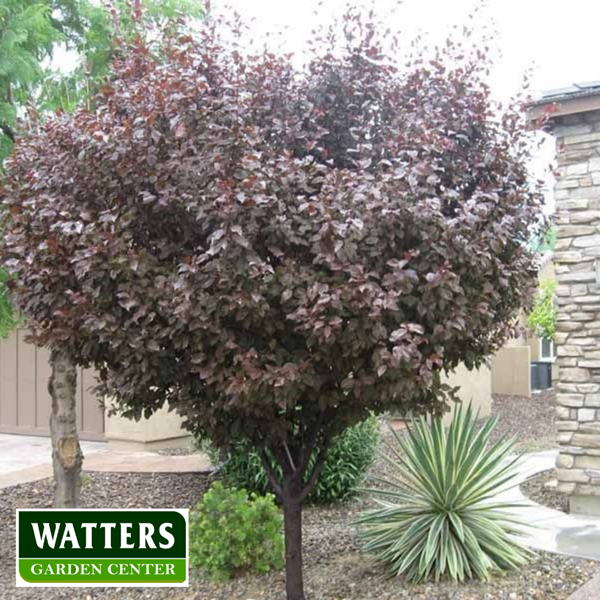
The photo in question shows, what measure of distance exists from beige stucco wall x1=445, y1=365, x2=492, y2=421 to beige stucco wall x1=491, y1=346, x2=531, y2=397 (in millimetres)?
2887

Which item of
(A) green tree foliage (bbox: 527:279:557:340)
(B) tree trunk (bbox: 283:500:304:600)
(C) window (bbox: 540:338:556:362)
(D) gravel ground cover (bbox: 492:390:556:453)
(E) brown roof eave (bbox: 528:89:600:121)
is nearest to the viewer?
(B) tree trunk (bbox: 283:500:304:600)

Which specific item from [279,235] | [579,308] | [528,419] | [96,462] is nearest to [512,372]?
[528,419]

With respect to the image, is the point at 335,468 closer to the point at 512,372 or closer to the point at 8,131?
the point at 8,131

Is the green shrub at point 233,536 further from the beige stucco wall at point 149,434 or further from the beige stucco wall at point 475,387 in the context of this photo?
the beige stucco wall at point 475,387

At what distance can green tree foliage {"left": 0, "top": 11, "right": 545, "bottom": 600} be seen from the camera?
3768 millimetres

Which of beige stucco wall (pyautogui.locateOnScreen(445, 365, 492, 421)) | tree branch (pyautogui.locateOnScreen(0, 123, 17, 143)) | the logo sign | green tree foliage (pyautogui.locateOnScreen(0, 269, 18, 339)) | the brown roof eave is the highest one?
the brown roof eave

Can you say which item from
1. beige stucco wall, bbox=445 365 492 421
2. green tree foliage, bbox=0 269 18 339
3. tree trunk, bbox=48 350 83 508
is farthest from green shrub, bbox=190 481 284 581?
beige stucco wall, bbox=445 365 492 421

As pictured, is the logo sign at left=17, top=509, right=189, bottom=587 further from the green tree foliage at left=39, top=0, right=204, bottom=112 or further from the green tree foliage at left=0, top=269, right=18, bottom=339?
the green tree foliage at left=39, top=0, right=204, bottom=112

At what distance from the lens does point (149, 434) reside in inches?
423

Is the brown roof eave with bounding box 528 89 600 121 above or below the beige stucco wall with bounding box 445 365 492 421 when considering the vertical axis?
above

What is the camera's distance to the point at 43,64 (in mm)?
7359

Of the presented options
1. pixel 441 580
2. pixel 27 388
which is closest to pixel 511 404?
pixel 27 388

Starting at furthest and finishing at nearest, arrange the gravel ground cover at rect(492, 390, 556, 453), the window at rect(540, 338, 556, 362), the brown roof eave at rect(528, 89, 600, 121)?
the window at rect(540, 338, 556, 362), the gravel ground cover at rect(492, 390, 556, 453), the brown roof eave at rect(528, 89, 600, 121)

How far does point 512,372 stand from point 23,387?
10299 mm
